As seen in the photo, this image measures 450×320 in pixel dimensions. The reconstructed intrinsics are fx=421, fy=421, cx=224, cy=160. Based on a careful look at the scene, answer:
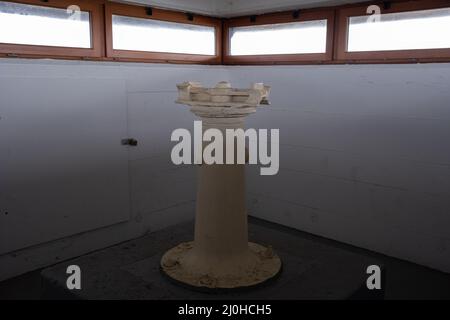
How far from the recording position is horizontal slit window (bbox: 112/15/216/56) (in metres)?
2.71

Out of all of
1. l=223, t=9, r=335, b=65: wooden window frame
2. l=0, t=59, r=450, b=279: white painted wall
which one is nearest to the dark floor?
l=0, t=59, r=450, b=279: white painted wall

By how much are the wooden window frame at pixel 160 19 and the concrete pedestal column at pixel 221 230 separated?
128 cm

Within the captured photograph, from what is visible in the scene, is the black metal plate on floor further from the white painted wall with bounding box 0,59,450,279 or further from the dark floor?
the white painted wall with bounding box 0,59,450,279

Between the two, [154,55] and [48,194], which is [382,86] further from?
[48,194]

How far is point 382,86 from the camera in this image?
8.30ft

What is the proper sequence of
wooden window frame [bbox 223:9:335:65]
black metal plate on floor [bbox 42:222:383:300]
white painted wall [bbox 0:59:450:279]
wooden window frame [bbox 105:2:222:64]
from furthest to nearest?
wooden window frame [bbox 223:9:335:65] → wooden window frame [bbox 105:2:222:64] → white painted wall [bbox 0:59:450:279] → black metal plate on floor [bbox 42:222:383:300]

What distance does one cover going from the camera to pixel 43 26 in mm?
2336

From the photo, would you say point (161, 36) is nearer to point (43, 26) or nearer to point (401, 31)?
point (43, 26)

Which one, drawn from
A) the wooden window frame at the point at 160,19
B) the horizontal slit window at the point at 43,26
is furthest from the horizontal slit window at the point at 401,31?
the horizontal slit window at the point at 43,26

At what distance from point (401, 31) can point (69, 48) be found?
1.95m

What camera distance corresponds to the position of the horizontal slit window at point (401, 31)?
2.36 metres

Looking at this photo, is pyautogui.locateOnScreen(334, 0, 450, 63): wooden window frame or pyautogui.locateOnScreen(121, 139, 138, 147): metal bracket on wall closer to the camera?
pyautogui.locateOnScreen(334, 0, 450, 63): wooden window frame

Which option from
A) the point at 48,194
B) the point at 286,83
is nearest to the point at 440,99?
the point at 286,83

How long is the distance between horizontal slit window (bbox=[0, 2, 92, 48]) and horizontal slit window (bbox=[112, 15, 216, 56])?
0.23m
